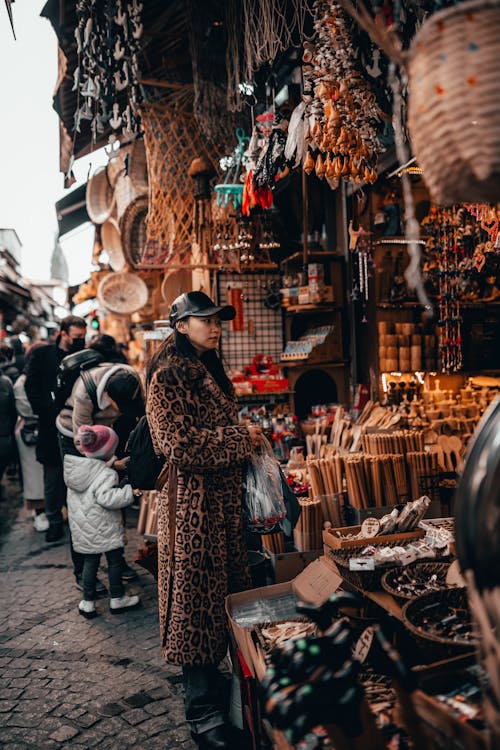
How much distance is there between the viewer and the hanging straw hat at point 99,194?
9.50 meters

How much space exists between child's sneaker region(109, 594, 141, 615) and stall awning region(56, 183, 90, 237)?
10.7 metres

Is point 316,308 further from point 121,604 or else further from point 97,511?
point 121,604

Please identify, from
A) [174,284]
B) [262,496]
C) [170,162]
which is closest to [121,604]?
[262,496]

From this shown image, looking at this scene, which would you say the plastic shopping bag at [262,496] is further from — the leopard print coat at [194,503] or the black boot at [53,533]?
the black boot at [53,533]

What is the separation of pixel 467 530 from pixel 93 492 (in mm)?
3511

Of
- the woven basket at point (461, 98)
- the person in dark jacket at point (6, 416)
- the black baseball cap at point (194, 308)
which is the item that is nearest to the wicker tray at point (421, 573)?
the black baseball cap at point (194, 308)

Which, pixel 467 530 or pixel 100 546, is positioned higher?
pixel 467 530

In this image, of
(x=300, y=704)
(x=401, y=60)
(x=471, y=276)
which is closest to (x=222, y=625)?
(x=300, y=704)

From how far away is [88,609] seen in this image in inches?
174

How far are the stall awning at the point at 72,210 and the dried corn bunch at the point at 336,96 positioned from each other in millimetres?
10955

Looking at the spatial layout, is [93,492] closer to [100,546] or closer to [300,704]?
[100,546]

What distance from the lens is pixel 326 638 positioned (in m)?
1.67

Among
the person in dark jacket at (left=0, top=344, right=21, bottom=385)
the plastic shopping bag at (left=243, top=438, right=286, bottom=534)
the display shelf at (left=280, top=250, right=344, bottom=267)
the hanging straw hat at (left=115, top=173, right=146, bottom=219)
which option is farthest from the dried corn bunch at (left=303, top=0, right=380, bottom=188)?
the person in dark jacket at (left=0, top=344, right=21, bottom=385)

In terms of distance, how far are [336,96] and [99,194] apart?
720 cm
